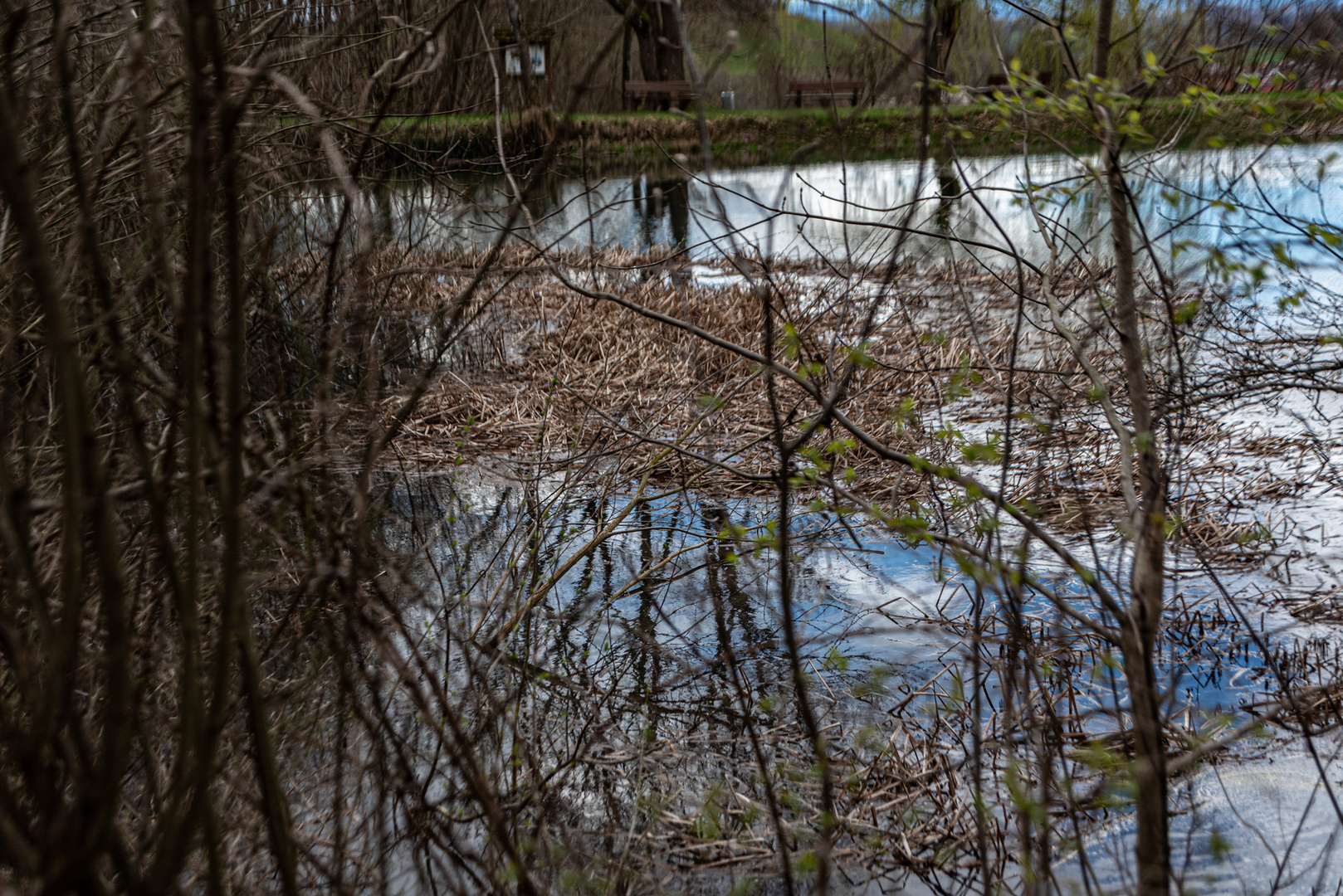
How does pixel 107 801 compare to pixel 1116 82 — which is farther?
pixel 1116 82

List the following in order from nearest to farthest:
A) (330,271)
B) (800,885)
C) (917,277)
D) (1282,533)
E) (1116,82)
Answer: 1. (330,271)
2. (1116,82)
3. (800,885)
4. (1282,533)
5. (917,277)

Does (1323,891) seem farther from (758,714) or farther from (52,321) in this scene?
(52,321)

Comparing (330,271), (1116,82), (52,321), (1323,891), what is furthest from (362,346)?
(1323,891)

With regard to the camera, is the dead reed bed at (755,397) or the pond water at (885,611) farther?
the dead reed bed at (755,397)

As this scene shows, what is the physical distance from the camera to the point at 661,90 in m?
23.2

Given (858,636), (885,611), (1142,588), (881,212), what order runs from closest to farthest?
(1142,588) < (858,636) < (885,611) < (881,212)

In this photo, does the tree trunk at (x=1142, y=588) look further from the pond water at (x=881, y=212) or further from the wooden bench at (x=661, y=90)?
the wooden bench at (x=661, y=90)

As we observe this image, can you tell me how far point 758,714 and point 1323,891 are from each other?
156 cm

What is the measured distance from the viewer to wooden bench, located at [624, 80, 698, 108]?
22.9 meters

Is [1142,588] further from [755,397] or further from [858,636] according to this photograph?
[755,397]

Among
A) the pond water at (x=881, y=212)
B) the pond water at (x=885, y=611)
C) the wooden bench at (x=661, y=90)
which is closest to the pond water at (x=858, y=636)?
the pond water at (x=885, y=611)

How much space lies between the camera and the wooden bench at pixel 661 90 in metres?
22.9

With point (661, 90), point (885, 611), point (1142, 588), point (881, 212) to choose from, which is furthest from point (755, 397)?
point (661, 90)

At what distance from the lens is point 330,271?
1.55 meters
